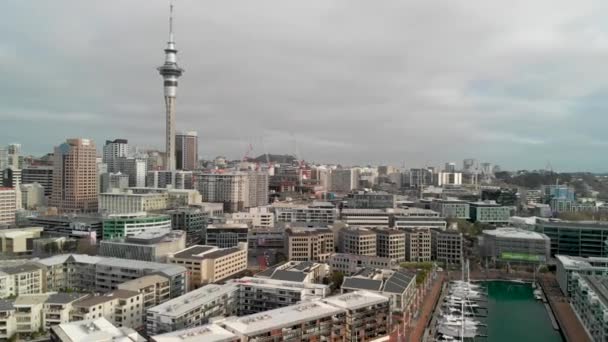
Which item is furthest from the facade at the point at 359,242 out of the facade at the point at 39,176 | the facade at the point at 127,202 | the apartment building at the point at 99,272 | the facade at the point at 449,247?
the facade at the point at 39,176

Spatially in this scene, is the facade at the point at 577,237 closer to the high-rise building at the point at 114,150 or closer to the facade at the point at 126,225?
the facade at the point at 126,225

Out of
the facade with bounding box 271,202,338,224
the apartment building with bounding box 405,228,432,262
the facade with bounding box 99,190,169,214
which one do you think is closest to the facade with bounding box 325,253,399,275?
the apartment building with bounding box 405,228,432,262

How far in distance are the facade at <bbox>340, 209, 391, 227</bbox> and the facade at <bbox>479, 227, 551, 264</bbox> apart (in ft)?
16.0

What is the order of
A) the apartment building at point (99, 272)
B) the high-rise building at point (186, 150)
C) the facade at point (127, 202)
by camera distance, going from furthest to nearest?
the high-rise building at point (186, 150) < the facade at point (127, 202) < the apartment building at point (99, 272)

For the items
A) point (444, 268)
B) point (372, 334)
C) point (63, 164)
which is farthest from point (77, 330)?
point (63, 164)

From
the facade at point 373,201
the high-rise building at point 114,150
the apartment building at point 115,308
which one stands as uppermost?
the high-rise building at point 114,150

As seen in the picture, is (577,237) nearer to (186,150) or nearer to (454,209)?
(454,209)

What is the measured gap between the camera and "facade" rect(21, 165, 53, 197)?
30.2 m

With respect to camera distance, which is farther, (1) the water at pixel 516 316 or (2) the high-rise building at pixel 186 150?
(2) the high-rise building at pixel 186 150

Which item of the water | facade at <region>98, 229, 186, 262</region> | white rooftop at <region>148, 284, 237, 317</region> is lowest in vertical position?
the water

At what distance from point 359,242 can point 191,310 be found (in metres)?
7.95

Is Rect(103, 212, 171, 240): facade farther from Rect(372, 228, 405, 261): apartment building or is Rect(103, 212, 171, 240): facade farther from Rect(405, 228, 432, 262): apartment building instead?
Rect(405, 228, 432, 262): apartment building

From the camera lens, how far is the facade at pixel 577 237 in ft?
51.9

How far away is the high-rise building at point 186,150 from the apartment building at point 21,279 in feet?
114
